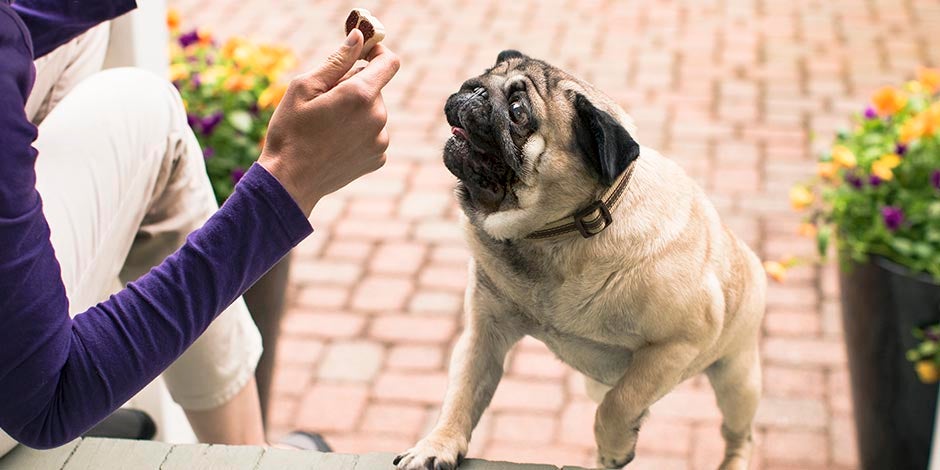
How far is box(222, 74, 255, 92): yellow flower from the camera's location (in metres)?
3.56

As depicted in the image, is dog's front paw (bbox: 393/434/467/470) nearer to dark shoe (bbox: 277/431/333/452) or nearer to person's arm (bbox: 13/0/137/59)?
dark shoe (bbox: 277/431/333/452)

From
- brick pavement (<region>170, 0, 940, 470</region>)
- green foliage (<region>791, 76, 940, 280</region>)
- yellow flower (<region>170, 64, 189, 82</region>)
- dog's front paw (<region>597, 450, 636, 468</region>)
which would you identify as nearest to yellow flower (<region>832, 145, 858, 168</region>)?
green foliage (<region>791, 76, 940, 280</region>)

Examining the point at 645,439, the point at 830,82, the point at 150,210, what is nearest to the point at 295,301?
the point at 645,439

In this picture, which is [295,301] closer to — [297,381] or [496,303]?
[297,381]

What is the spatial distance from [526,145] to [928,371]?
5.60ft

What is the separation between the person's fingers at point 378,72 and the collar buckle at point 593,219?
1.21 feet

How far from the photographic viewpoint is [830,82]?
5.83m

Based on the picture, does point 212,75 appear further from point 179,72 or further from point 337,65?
point 337,65

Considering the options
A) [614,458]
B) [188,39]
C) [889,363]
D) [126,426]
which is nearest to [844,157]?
[889,363]

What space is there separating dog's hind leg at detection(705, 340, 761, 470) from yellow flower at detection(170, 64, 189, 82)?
2165mm

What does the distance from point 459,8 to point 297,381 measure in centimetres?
383

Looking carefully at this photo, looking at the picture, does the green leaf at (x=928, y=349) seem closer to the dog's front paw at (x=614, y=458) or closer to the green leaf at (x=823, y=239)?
the green leaf at (x=823, y=239)

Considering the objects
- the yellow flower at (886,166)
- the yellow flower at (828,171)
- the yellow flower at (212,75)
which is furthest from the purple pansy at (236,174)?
the yellow flower at (886,166)

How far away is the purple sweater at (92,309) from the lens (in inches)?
58.6
